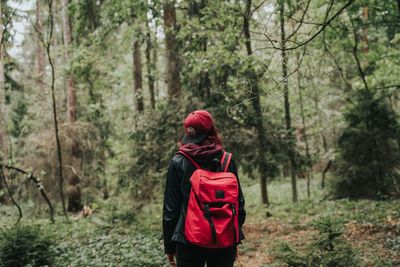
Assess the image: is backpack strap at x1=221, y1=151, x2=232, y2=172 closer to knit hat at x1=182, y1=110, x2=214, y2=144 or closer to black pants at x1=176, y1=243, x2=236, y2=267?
knit hat at x1=182, y1=110, x2=214, y2=144

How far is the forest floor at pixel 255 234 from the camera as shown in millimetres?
6785

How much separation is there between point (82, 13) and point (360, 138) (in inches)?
401

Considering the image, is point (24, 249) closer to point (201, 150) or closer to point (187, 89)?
point (201, 150)

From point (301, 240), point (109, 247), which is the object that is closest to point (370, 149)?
point (301, 240)

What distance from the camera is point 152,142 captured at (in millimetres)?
10562

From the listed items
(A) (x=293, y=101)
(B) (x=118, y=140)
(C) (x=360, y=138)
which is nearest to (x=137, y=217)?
(B) (x=118, y=140)

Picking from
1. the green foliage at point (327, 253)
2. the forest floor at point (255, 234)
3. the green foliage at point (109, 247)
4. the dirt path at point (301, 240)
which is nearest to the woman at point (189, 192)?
the forest floor at point (255, 234)

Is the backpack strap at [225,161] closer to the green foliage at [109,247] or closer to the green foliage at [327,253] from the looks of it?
the green foliage at [327,253]

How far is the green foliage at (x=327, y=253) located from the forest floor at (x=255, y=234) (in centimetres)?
20

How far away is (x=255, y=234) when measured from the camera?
934 cm

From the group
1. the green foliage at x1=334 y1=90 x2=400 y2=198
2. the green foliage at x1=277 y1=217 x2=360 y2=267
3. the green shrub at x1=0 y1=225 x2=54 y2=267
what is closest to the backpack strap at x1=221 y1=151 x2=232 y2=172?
the green foliage at x1=277 y1=217 x2=360 y2=267

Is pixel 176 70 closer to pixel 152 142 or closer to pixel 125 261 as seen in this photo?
pixel 152 142

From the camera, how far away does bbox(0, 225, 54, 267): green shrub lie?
6.74 meters

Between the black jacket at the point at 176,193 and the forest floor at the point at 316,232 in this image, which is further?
A: the forest floor at the point at 316,232
